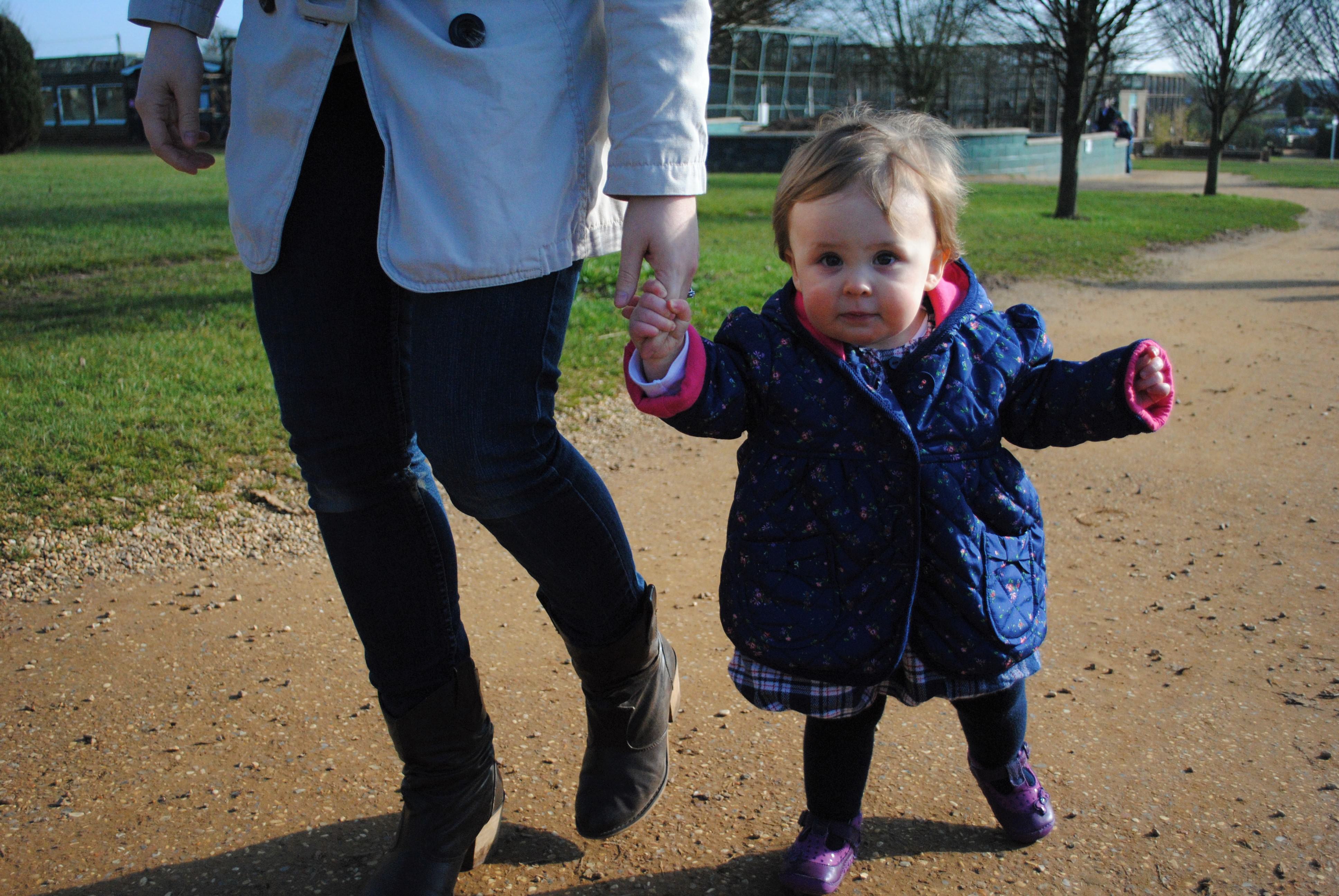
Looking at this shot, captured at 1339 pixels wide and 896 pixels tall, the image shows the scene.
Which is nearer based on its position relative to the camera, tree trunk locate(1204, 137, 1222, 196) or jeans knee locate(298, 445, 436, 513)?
jeans knee locate(298, 445, 436, 513)

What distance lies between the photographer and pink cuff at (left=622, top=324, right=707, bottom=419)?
1607 millimetres

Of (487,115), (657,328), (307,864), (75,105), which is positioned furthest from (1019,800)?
(75,105)

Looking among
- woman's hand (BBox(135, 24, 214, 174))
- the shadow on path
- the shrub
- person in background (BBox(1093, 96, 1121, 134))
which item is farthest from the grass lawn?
person in background (BBox(1093, 96, 1121, 134))

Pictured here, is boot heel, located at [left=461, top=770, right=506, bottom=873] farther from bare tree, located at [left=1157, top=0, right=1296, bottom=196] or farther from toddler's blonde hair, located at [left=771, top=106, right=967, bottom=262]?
bare tree, located at [left=1157, top=0, right=1296, bottom=196]

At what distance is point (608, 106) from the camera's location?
1737 mm

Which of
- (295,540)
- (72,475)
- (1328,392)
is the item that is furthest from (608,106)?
(1328,392)

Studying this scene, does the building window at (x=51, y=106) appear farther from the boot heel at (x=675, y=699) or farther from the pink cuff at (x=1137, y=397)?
the pink cuff at (x=1137, y=397)

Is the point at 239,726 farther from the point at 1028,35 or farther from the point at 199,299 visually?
the point at 1028,35

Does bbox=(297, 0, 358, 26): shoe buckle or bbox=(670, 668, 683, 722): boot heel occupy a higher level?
bbox=(297, 0, 358, 26): shoe buckle

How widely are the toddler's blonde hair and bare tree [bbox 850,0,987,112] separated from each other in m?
29.8

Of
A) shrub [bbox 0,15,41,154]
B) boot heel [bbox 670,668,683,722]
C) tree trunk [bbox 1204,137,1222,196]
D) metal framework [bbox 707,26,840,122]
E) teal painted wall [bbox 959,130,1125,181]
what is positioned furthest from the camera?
metal framework [bbox 707,26,840,122]

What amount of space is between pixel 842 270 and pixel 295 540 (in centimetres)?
213

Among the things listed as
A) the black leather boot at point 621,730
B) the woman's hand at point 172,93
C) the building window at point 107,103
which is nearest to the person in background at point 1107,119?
the black leather boot at point 621,730

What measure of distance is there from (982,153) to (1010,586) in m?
23.3
